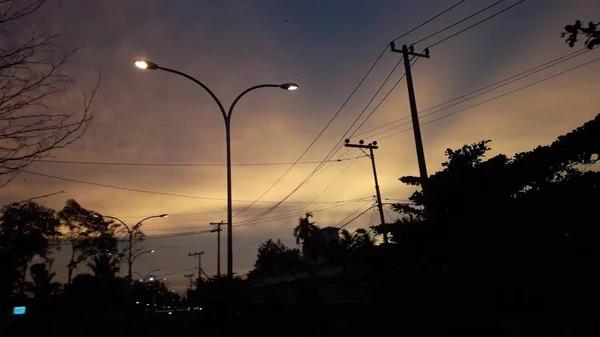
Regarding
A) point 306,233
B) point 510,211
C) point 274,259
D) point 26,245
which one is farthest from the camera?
point 274,259

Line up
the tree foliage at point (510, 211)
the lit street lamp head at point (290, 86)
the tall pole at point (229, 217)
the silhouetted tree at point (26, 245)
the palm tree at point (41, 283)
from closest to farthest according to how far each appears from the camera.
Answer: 1. the tree foliage at point (510, 211)
2. the tall pole at point (229, 217)
3. the lit street lamp head at point (290, 86)
4. the silhouetted tree at point (26, 245)
5. the palm tree at point (41, 283)

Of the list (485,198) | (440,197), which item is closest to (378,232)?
(440,197)

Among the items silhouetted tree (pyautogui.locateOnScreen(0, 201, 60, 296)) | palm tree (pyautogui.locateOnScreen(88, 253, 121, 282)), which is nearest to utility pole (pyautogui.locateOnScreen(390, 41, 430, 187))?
silhouetted tree (pyautogui.locateOnScreen(0, 201, 60, 296))

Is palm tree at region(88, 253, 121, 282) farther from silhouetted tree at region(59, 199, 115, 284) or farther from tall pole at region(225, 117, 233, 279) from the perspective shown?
tall pole at region(225, 117, 233, 279)

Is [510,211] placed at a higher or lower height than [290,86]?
lower

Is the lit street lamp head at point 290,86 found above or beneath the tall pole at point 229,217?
above

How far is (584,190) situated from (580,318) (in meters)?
3.97

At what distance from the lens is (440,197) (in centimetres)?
1741

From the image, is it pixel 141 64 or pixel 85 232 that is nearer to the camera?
pixel 141 64

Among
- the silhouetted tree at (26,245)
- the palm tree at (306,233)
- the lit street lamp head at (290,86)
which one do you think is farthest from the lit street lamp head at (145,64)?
the palm tree at (306,233)

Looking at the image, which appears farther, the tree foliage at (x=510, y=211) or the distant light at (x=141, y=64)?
the distant light at (x=141, y=64)

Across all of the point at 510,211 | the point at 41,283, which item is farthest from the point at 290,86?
the point at 41,283

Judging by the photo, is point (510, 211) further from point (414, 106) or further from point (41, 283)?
point (41, 283)

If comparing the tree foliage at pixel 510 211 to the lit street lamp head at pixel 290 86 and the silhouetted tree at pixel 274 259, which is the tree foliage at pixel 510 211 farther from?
the silhouetted tree at pixel 274 259
